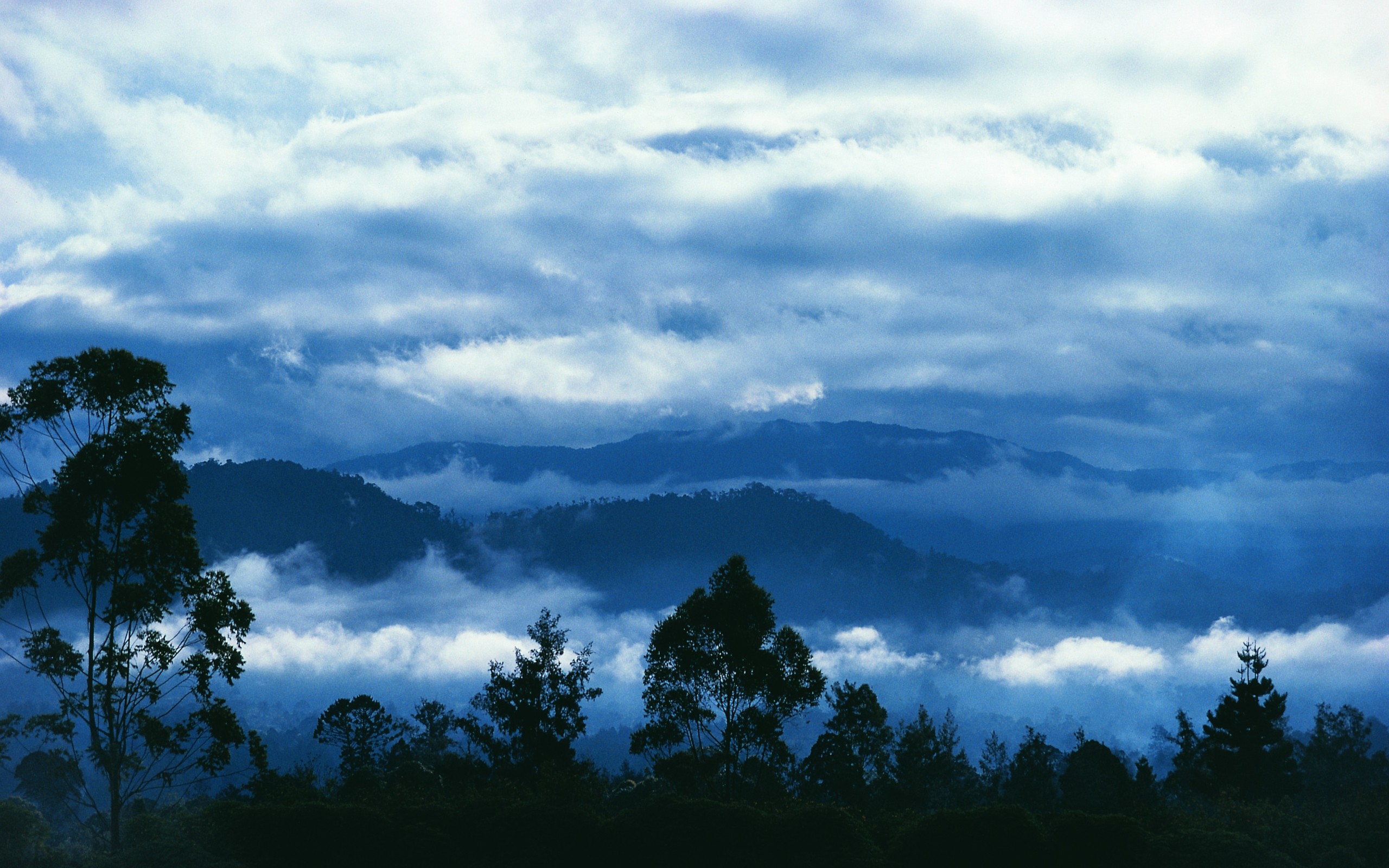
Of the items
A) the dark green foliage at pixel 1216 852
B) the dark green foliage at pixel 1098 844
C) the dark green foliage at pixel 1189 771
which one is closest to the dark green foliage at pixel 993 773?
the dark green foliage at pixel 1189 771

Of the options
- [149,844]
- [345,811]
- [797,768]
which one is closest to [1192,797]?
[797,768]

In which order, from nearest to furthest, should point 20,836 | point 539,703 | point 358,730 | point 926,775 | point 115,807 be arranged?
point 115,807
point 20,836
point 539,703
point 926,775
point 358,730

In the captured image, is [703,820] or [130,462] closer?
[130,462]

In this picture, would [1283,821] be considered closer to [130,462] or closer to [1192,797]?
[130,462]

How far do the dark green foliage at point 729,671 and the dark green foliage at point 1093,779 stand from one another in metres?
31.7

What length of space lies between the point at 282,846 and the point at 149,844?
3758 millimetres

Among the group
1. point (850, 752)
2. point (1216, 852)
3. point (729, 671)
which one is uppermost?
point (729, 671)

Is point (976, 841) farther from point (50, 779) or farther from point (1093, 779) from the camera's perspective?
point (50, 779)

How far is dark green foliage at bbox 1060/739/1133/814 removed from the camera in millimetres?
75981

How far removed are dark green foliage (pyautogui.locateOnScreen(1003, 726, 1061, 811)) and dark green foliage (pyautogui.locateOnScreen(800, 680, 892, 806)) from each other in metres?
10.2

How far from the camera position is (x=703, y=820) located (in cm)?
3509

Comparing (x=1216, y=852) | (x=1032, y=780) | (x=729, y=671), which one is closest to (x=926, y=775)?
(x=1032, y=780)

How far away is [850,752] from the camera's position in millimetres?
86000

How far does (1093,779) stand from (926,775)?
628 inches
